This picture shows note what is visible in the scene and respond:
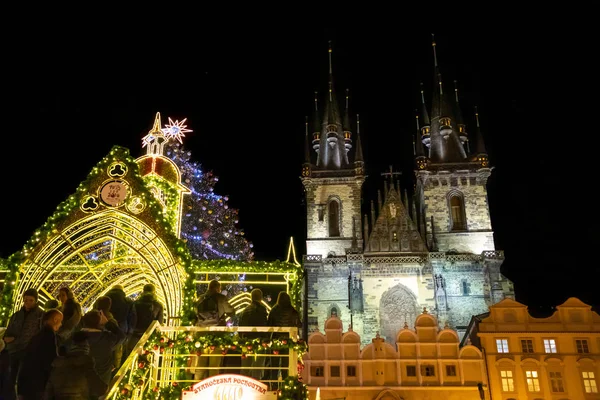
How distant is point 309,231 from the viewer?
38094 millimetres

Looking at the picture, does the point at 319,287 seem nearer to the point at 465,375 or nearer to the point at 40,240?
the point at 465,375

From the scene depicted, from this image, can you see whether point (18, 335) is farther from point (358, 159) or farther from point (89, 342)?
point (358, 159)

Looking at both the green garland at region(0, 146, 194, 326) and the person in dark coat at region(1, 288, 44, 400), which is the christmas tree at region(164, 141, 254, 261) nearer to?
the green garland at region(0, 146, 194, 326)

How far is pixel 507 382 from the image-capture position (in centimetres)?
2467

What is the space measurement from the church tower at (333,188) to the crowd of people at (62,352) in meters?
27.3

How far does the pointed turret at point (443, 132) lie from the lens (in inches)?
1593

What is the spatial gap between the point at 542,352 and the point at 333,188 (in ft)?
59.8

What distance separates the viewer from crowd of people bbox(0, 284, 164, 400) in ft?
25.5

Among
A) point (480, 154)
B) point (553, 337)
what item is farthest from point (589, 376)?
point (480, 154)

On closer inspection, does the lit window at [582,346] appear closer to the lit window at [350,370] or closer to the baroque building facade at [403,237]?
the baroque building facade at [403,237]

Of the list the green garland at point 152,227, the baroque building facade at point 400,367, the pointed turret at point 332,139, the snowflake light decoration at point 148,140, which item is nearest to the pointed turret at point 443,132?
the pointed turret at point 332,139

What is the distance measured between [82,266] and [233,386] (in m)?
7.17

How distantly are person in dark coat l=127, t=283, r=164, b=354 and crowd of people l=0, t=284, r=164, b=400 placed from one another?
0.04 metres

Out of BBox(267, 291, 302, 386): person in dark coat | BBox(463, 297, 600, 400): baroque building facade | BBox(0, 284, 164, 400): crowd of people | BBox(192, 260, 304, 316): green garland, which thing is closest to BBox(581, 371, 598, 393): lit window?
BBox(463, 297, 600, 400): baroque building facade
